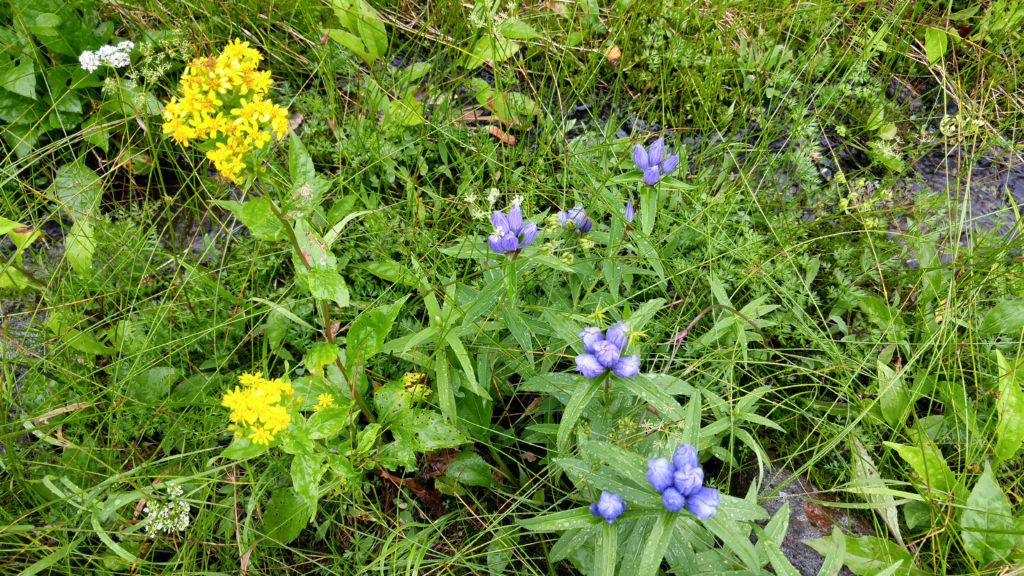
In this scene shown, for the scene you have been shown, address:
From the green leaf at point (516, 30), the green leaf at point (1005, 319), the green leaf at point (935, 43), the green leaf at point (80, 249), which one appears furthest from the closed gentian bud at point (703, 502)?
the green leaf at point (935, 43)

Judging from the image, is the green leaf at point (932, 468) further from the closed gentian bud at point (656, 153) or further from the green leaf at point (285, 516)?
the green leaf at point (285, 516)

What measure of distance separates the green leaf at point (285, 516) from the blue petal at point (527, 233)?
1.16 meters

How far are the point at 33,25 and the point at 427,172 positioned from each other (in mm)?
1882

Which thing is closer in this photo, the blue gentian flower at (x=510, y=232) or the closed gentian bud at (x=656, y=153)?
the blue gentian flower at (x=510, y=232)

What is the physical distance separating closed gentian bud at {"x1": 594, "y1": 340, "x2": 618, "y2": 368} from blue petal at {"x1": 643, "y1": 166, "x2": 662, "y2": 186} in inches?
27.1

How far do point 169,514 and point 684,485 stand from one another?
Result: 1.70m

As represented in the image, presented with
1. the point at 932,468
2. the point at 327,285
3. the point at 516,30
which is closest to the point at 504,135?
the point at 516,30

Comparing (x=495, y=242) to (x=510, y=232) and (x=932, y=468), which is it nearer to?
(x=510, y=232)

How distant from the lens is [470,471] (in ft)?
7.32

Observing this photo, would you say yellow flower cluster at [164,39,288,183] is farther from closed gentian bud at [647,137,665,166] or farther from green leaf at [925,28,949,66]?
green leaf at [925,28,949,66]

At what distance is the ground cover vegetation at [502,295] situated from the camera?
6.19 feet

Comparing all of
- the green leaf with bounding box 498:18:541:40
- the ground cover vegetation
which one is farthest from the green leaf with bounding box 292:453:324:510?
the green leaf with bounding box 498:18:541:40

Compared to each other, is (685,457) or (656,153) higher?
(656,153)

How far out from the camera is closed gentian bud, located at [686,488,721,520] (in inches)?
55.9
